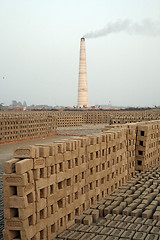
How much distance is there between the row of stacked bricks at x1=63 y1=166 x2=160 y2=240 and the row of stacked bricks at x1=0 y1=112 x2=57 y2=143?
17.6 metres

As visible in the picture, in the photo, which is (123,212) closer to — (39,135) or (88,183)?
(88,183)

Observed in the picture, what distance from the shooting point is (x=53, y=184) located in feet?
25.6

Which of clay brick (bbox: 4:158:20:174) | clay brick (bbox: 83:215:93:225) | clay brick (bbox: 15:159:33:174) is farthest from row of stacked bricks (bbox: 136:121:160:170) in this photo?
clay brick (bbox: 4:158:20:174)

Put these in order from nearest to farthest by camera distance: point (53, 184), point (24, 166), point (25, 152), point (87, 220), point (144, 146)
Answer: point (24, 166), point (25, 152), point (53, 184), point (87, 220), point (144, 146)

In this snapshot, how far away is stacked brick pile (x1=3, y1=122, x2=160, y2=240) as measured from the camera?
22.0ft

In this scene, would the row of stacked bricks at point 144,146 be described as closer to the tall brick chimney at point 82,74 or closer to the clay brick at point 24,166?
the clay brick at point 24,166

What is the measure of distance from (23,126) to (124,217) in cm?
2223

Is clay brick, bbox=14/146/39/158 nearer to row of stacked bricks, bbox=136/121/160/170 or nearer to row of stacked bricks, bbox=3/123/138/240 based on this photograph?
row of stacked bricks, bbox=3/123/138/240

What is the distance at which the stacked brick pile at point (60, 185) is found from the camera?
670cm

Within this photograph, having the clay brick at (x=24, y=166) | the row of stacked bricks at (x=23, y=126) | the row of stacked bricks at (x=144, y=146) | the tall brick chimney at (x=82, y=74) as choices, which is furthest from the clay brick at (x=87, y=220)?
the tall brick chimney at (x=82, y=74)

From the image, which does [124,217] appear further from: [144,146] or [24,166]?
[144,146]

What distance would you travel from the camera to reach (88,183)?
9.80 metres

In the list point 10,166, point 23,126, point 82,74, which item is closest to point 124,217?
point 10,166

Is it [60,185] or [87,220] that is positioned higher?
[60,185]
